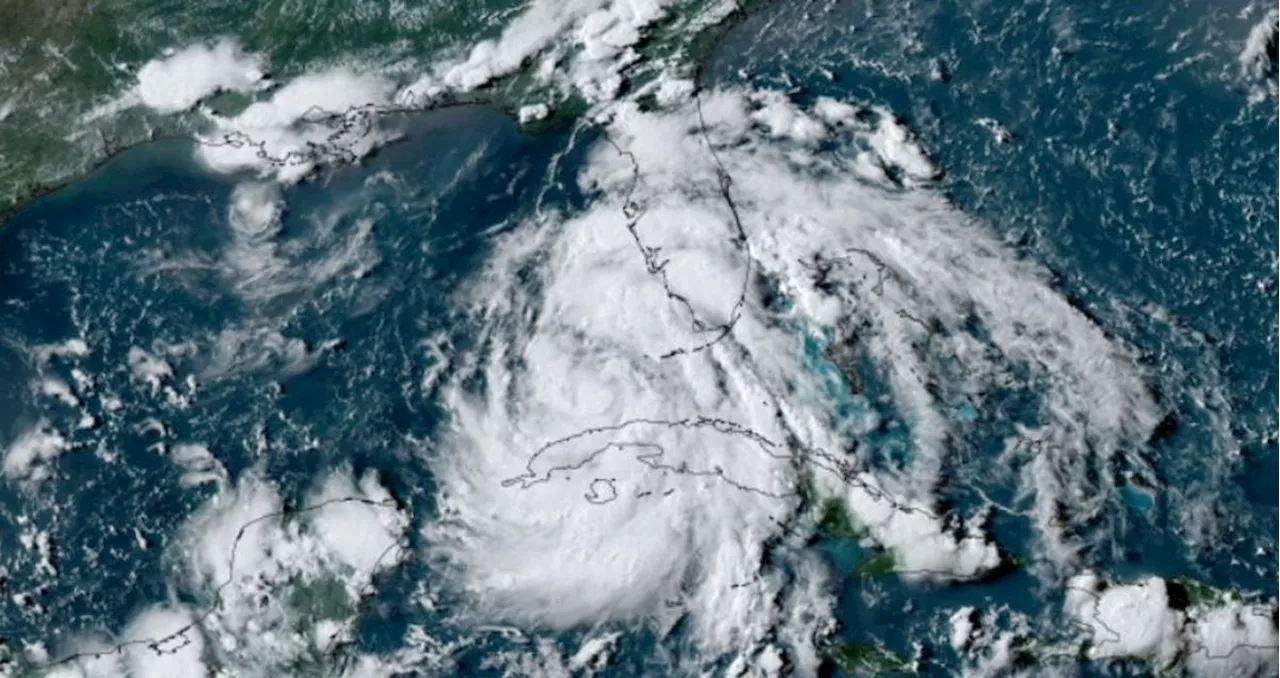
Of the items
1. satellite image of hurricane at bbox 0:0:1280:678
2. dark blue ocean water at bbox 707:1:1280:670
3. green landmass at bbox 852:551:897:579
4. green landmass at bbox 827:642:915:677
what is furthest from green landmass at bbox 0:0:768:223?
green landmass at bbox 827:642:915:677

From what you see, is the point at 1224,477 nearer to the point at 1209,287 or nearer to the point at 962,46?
the point at 1209,287

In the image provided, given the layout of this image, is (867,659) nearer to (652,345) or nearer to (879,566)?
(879,566)

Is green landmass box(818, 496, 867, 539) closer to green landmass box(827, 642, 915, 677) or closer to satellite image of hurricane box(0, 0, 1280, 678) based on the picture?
satellite image of hurricane box(0, 0, 1280, 678)

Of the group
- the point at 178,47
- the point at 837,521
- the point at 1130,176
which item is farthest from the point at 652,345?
the point at 178,47

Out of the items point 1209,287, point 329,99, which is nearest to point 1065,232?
point 1209,287

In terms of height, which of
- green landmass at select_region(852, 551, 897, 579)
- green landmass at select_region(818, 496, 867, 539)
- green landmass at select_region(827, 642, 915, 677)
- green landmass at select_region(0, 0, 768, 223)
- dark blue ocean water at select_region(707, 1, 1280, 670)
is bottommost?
green landmass at select_region(827, 642, 915, 677)

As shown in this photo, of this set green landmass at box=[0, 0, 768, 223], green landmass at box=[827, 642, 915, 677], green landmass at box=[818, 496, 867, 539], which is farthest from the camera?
green landmass at box=[0, 0, 768, 223]

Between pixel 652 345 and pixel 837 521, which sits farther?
pixel 652 345

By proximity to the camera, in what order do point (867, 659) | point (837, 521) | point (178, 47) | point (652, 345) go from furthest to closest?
point (178, 47) → point (652, 345) → point (837, 521) → point (867, 659)

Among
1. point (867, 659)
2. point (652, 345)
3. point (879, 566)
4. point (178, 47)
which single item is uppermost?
point (178, 47)
